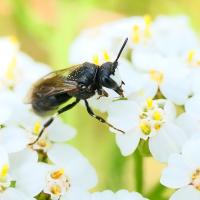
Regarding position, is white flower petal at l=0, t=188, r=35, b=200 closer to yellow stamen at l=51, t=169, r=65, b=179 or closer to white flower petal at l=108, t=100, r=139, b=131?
yellow stamen at l=51, t=169, r=65, b=179

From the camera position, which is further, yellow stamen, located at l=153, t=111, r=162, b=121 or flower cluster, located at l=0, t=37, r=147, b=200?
yellow stamen, located at l=153, t=111, r=162, b=121

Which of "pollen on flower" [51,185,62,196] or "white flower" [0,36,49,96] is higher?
"white flower" [0,36,49,96]

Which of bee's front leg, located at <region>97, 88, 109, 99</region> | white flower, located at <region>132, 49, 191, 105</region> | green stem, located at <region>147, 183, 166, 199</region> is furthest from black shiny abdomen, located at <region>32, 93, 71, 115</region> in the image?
green stem, located at <region>147, 183, 166, 199</region>

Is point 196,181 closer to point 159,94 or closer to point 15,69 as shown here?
point 159,94

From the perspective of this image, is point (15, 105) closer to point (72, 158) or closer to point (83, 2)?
point (72, 158)

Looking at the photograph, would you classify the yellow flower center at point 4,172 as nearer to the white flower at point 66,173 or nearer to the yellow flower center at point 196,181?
the white flower at point 66,173

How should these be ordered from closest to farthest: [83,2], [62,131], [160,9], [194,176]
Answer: [194,176], [62,131], [83,2], [160,9]

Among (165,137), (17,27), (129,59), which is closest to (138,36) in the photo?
(129,59)
